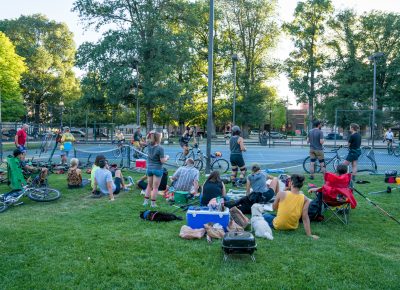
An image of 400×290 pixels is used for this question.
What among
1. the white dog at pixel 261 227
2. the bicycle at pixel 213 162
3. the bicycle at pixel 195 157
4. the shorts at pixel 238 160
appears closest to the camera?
the white dog at pixel 261 227

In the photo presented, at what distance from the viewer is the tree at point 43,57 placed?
5253 cm

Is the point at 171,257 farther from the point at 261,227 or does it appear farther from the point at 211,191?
the point at 211,191

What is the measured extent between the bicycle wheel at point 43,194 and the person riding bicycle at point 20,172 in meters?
0.38

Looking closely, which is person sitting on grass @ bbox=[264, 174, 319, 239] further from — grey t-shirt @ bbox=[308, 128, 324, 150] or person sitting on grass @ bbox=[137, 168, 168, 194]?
grey t-shirt @ bbox=[308, 128, 324, 150]

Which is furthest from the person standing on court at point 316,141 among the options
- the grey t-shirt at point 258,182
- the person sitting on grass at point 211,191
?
the person sitting on grass at point 211,191

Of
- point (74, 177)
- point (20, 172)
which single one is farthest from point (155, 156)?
point (74, 177)

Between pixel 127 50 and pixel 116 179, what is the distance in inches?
1161

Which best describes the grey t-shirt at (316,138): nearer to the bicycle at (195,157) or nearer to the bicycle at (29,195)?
the bicycle at (195,157)

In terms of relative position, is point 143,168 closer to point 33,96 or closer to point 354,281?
point 354,281

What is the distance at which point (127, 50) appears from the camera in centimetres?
3803

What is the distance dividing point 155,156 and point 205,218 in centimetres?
251

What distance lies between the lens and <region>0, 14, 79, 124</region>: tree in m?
52.5

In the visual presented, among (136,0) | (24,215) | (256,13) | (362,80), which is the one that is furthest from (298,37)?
(24,215)

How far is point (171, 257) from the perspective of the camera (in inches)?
217
